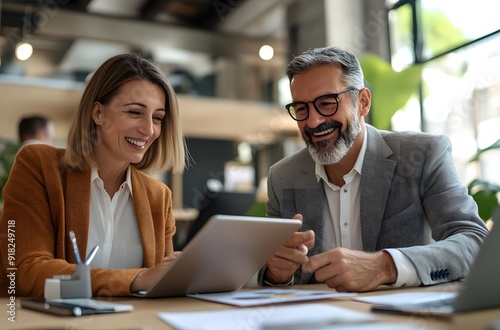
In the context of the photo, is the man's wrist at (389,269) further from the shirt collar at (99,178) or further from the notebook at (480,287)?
the shirt collar at (99,178)

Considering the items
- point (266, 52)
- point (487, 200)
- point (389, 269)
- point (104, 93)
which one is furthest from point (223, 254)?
point (266, 52)

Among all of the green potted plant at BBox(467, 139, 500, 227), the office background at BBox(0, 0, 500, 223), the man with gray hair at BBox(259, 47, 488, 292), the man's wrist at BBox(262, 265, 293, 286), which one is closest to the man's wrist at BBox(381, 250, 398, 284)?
the man with gray hair at BBox(259, 47, 488, 292)

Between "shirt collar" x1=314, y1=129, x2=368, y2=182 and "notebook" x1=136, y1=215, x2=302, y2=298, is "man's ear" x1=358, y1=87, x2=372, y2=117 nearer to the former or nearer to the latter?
"shirt collar" x1=314, y1=129, x2=368, y2=182

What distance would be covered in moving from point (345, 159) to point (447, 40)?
218 centimetres

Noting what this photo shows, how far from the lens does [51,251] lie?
4.79 feet

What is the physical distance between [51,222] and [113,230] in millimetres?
209

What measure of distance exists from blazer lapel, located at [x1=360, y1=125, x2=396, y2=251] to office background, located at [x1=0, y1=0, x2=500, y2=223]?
32.0 inches

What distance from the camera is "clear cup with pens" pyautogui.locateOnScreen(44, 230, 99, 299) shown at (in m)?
1.14

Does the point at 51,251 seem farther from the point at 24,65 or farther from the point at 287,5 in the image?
the point at 287,5

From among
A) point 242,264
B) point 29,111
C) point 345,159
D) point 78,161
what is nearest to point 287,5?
point 29,111

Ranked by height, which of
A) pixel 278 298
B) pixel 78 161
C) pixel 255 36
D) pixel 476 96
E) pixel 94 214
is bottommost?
pixel 278 298

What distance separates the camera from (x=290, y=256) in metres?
1.41

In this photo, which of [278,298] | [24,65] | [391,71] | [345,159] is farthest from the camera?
[24,65]

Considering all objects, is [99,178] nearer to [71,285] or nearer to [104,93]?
[104,93]
